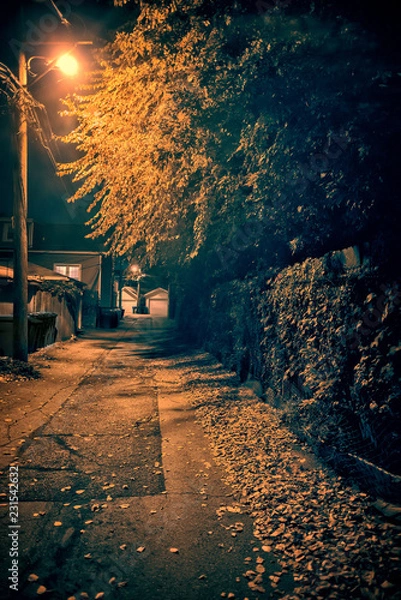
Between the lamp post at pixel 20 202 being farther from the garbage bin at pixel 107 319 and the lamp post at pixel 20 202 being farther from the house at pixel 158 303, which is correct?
the house at pixel 158 303

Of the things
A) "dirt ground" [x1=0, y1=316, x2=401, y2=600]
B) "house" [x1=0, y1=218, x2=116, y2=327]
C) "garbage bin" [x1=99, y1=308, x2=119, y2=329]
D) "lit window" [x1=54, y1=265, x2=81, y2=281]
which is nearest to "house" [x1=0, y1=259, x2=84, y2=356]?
"dirt ground" [x1=0, y1=316, x2=401, y2=600]

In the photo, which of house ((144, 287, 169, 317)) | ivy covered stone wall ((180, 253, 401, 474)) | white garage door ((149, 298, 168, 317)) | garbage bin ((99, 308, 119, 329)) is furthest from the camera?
white garage door ((149, 298, 168, 317))

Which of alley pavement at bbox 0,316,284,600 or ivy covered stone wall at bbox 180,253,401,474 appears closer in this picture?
alley pavement at bbox 0,316,284,600

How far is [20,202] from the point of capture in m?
8.99

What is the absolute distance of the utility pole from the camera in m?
8.88

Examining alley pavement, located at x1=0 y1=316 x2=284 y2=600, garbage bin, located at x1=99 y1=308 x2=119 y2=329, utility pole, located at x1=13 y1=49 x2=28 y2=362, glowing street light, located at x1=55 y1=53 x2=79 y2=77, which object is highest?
glowing street light, located at x1=55 y1=53 x2=79 y2=77

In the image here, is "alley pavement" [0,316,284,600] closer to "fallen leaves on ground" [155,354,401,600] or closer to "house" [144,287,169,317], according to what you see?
"fallen leaves on ground" [155,354,401,600]

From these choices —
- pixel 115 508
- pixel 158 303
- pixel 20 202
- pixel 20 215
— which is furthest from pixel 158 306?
pixel 115 508

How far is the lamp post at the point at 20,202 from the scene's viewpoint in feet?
29.0

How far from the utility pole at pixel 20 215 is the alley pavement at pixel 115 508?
8.12 feet

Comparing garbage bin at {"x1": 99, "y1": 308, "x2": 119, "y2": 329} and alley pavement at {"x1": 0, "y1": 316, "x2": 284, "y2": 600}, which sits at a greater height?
garbage bin at {"x1": 99, "y1": 308, "x2": 119, "y2": 329}

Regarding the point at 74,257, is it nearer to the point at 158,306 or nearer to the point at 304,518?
the point at 304,518

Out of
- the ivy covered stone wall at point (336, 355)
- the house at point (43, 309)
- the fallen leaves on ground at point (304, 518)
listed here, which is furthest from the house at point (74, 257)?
the fallen leaves on ground at point (304, 518)

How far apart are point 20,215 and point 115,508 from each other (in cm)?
801
